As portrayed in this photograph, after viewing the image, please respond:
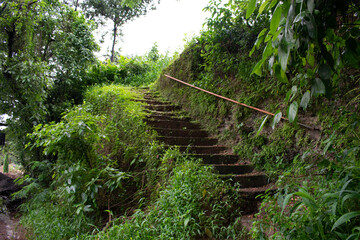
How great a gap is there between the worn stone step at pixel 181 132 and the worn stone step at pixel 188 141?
0.85 ft

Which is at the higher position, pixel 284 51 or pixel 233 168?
pixel 284 51

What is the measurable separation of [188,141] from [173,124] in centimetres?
73

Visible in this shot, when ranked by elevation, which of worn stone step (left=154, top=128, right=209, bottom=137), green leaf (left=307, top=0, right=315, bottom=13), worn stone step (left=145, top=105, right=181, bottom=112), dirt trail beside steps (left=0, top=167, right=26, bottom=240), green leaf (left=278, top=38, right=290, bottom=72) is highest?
green leaf (left=307, top=0, right=315, bottom=13)

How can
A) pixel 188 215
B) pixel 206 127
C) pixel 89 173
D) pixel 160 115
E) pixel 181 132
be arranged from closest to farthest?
pixel 188 215 < pixel 89 173 < pixel 181 132 < pixel 206 127 < pixel 160 115

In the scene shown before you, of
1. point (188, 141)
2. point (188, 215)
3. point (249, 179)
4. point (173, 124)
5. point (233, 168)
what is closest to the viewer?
point (188, 215)

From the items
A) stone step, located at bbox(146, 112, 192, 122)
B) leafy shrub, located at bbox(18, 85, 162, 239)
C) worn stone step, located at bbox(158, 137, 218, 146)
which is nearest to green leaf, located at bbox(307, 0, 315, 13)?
leafy shrub, located at bbox(18, 85, 162, 239)

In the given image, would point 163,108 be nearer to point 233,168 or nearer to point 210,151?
point 210,151

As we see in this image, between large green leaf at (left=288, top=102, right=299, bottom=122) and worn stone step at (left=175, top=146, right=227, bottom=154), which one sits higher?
large green leaf at (left=288, top=102, right=299, bottom=122)

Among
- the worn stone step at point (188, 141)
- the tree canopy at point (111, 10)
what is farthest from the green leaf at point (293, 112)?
the tree canopy at point (111, 10)

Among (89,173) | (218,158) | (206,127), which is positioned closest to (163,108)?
(206,127)

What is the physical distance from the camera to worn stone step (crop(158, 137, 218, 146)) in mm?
4246

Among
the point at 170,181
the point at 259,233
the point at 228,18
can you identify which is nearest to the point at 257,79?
the point at 228,18

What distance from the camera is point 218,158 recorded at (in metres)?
3.88

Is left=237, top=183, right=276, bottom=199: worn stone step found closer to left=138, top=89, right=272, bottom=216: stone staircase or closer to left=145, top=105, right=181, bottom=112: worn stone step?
left=138, top=89, right=272, bottom=216: stone staircase
